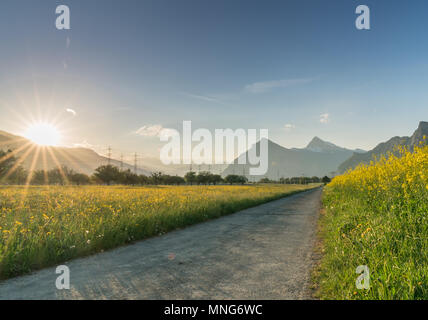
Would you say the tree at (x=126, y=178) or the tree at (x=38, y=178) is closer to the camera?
the tree at (x=38, y=178)

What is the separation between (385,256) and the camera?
13.3 ft

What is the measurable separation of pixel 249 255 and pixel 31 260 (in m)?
5.07

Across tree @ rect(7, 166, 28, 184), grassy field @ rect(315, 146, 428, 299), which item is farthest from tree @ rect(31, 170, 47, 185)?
grassy field @ rect(315, 146, 428, 299)

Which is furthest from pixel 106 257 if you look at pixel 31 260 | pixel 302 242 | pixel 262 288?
pixel 302 242

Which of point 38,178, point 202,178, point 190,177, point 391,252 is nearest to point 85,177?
point 38,178

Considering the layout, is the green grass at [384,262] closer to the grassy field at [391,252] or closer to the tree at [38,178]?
the grassy field at [391,252]

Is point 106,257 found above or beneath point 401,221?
beneath

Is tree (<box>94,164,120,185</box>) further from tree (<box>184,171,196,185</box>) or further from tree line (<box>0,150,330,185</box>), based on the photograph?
tree (<box>184,171,196,185</box>)

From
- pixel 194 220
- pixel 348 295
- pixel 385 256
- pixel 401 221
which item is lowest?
pixel 194 220

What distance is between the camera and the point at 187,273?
15.3 ft

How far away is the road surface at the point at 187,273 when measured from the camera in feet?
12.4

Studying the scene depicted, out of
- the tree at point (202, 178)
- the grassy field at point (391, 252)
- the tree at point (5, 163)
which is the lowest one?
the tree at point (202, 178)

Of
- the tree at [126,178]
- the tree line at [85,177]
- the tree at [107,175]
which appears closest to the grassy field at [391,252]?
the tree line at [85,177]

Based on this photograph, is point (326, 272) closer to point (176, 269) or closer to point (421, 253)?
point (421, 253)
